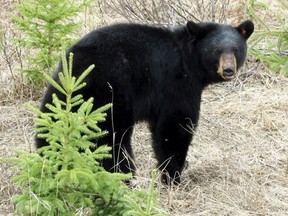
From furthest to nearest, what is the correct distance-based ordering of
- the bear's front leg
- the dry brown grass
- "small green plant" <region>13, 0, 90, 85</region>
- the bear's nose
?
1. "small green plant" <region>13, 0, 90, 85</region>
2. the bear's front leg
3. the bear's nose
4. the dry brown grass

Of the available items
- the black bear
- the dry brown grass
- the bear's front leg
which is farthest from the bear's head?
the dry brown grass

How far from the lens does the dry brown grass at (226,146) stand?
493 centimetres

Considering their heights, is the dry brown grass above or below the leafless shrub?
below

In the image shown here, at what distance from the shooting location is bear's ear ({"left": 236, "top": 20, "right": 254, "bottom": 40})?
552 cm

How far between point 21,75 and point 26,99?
0.30m

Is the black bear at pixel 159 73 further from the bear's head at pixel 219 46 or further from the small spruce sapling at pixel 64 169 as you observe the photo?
the small spruce sapling at pixel 64 169

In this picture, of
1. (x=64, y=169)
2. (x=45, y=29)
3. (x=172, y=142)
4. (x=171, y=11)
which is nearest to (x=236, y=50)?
(x=172, y=142)

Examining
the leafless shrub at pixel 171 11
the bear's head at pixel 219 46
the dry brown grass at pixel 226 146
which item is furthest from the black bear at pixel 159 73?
the leafless shrub at pixel 171 11

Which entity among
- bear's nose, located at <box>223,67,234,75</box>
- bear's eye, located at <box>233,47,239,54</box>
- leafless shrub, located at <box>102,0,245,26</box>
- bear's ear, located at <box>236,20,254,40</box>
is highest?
leafless shrub, located at <box>102,0,245,26</box>

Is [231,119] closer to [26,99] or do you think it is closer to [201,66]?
[201,66]

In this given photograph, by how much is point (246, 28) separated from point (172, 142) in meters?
1.24

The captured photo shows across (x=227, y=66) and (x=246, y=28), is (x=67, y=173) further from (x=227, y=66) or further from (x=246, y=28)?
(x=246, y=28)

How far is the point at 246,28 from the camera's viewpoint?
18.3ft

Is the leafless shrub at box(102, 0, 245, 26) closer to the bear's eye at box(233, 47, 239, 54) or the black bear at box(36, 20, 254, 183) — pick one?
the black bear at box(36, 20, 254, 183)
